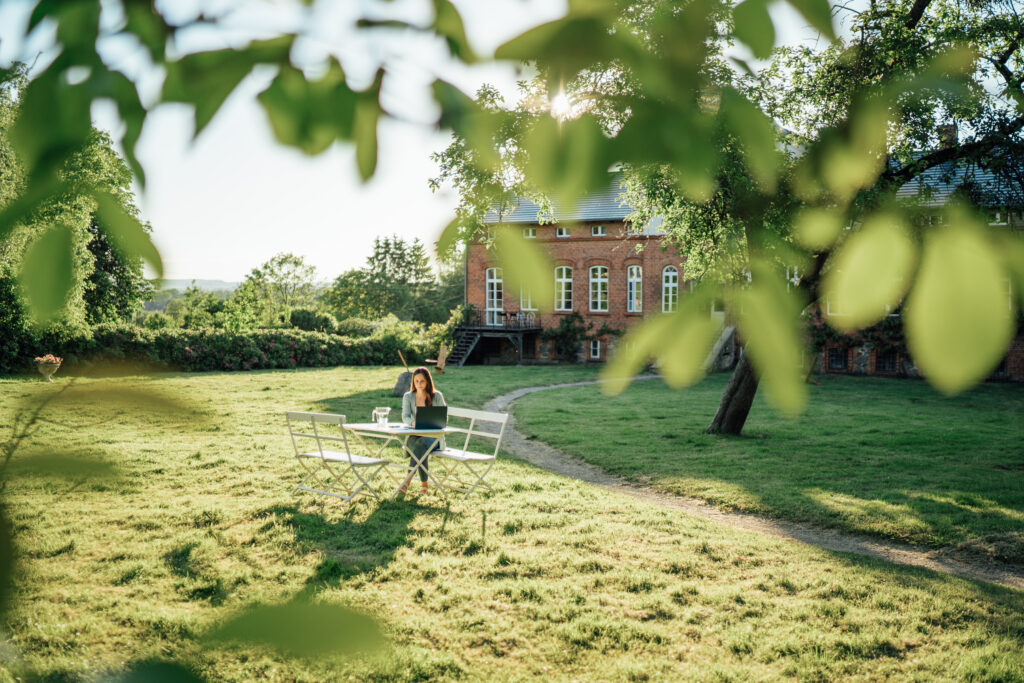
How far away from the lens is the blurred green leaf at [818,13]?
0.82m

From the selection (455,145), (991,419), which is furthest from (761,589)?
(991,419)

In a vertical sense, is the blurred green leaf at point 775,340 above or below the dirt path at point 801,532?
above

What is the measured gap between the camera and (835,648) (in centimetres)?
412

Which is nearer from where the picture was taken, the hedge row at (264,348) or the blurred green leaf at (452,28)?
the blurred green leaf at (452,28)

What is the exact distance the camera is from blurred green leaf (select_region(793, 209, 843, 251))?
0.86m

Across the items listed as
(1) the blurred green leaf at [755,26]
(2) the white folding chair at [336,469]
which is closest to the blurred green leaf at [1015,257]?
(1) the blurred green leaf at [755,26]

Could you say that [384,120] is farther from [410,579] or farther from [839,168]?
[410,579]

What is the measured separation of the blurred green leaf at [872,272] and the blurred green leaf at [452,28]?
66cm

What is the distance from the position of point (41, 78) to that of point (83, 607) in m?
4.74

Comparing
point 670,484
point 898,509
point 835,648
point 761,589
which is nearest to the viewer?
point 835,648

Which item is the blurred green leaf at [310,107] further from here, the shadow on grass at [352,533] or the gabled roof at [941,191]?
the shadow on grass at [352,533]

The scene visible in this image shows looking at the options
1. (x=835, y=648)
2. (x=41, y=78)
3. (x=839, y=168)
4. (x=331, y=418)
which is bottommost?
(x=835, y=648)

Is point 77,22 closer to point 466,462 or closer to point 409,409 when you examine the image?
point 466,462

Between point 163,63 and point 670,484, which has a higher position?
point 163,63
